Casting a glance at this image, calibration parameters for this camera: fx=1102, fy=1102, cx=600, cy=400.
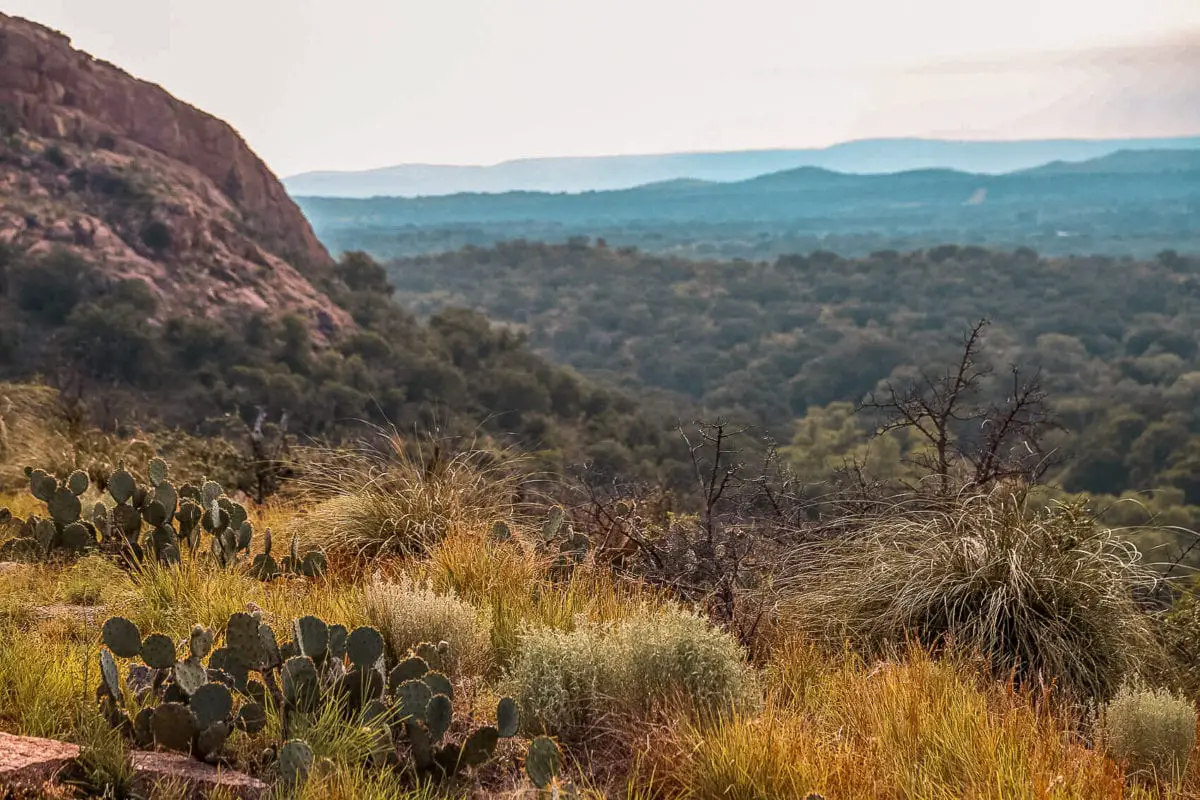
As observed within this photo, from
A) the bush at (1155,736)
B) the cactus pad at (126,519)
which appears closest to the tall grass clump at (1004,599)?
the bush at (1155,736)

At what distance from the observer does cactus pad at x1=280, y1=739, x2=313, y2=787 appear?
105 inches

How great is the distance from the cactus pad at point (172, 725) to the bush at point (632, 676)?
3.18 ft

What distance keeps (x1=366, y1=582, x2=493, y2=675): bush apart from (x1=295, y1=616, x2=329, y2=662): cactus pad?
0.46 m

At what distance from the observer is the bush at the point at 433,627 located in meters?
3.75

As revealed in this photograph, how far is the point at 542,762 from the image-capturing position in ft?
9.21

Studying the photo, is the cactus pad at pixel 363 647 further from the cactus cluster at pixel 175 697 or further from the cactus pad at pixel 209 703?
the cactus pad at pixel 209 703

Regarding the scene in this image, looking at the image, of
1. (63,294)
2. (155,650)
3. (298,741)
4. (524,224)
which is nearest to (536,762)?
(298,741)

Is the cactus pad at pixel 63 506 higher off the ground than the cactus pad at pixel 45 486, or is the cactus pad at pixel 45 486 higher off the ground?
the cactus pad at pixel 45 486

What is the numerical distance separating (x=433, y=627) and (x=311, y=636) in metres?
0.56

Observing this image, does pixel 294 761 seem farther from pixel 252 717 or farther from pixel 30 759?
pixel 30 759

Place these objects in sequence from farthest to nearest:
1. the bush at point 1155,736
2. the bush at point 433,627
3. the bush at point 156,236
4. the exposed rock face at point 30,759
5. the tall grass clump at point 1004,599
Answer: the bush at point 156,236 < the tall grass clump at point 1004,599 < the bush at point 433,627 < the bush at point 1155,736 < the exposed rock face at point 30,759

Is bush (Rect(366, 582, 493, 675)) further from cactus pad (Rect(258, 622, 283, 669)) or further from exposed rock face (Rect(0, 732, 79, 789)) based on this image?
exposed rock face (Rect(0, 732, 79, 789))

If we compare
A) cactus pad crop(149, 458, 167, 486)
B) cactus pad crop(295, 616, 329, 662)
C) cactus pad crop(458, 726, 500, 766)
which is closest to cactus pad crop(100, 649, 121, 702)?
cactus pad crop(295, 616, 329, 662)

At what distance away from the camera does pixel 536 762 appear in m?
2.80
